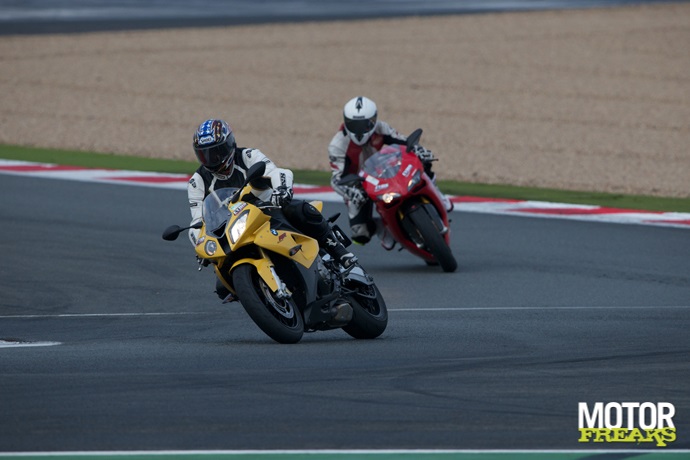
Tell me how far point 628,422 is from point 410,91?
19828 millimetres

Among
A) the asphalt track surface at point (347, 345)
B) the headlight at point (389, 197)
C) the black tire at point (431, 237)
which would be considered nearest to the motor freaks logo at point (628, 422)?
the asphalt track surface at point (347, 345)

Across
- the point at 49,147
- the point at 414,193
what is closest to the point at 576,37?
the point at 49,147

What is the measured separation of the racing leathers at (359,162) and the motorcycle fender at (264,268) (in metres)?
4.65

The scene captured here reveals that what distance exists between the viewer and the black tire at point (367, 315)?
9.58 meters

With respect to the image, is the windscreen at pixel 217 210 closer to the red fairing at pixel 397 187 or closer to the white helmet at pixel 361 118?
the red fairing at pixel 397 187

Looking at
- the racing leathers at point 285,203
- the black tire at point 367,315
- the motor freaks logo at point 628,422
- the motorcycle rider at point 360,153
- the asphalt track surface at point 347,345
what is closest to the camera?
the motor freaks logo at point 628,422

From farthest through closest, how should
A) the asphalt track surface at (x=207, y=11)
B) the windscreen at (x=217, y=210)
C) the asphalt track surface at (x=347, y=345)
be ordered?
the asphalt track surface at (x=207, y=11), the windscreen at (x=217, y=210), the asphalt track surface at (x=347, y=345)

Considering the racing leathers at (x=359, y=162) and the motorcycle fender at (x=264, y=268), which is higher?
the racing leathers at (x=359, y=162)

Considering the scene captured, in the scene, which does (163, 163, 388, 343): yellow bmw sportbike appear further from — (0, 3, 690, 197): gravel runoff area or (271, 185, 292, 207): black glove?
(0, 3, 690, 197): gravel runoff area

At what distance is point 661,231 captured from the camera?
1507cm

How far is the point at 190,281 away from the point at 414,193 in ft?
7.02

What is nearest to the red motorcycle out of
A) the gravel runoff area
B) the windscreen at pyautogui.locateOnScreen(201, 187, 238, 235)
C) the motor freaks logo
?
the windscreen at pyautogui.locateOnScreen(201, 187, 238, 235)

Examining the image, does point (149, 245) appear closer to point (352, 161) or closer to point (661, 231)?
point (352, 161)

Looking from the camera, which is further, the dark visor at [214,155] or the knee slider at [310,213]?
the dark visor at [214,155]
